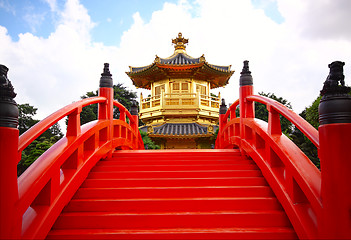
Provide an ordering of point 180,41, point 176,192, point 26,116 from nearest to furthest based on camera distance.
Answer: point 176,192 → point 180,41 → point 26,116

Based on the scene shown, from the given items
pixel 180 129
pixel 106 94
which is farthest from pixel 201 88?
pixel 106 94

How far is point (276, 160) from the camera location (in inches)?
117

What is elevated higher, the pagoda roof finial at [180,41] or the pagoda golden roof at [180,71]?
the pagoda roof finial at [180,41]

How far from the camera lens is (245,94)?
4238 millimetres

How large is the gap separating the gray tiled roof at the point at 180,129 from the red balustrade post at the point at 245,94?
983 cm

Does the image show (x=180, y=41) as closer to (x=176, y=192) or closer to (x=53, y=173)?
(x=176, y=192)

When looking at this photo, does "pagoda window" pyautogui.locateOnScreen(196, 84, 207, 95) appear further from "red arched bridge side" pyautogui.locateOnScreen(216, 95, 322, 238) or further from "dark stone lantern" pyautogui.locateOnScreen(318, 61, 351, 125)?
"dark stone lantern" pyautogui.locateOnScreen(318, 61, 351, 125)

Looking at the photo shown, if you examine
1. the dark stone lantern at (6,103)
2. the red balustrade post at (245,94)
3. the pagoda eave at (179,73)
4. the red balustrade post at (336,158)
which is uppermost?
the pagoda eave at (179,73)

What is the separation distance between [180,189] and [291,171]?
118 cm

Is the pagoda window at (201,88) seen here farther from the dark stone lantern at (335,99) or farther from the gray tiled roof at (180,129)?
the dark stone lantern at (335,99)

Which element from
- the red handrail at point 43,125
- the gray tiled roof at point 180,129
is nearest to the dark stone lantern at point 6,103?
the red handrail at point 43,125

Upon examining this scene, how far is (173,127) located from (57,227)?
40.8 feet

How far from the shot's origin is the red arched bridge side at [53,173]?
206 cm

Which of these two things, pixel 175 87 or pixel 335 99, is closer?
pixel 335 99
